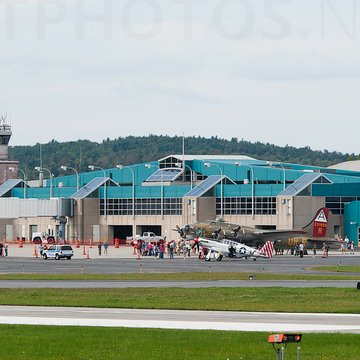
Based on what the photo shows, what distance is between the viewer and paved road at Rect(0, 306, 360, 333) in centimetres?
3666

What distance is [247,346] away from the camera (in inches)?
1228

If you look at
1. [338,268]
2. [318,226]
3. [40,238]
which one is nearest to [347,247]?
[318,226]

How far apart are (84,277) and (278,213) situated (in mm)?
72161

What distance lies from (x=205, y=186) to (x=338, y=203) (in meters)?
18.2

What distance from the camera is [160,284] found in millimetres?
61812

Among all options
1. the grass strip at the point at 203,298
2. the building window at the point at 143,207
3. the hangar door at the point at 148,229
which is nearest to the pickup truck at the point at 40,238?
the building window at the point at 143,207

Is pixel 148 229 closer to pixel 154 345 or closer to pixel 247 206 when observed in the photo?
pixel 247 206

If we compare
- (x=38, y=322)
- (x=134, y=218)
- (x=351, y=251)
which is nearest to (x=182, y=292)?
Result: (x=38, y=322)

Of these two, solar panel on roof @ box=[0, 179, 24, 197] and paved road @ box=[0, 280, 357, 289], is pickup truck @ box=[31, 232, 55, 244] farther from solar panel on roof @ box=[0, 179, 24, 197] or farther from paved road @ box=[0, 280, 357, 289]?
paved road @ box=[0, 280, 357, 289]

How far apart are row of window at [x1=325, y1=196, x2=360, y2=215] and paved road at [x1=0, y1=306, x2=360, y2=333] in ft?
324

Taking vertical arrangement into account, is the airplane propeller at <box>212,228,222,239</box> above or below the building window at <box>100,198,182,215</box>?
below

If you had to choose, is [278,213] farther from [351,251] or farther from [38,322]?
[38,322]

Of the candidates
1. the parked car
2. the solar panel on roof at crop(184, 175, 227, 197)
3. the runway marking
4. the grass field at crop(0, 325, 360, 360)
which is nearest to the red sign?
the solar panel on roof at crop(184, 175, 227, 197)

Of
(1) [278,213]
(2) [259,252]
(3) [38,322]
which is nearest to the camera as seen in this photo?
(3) [38,322]
